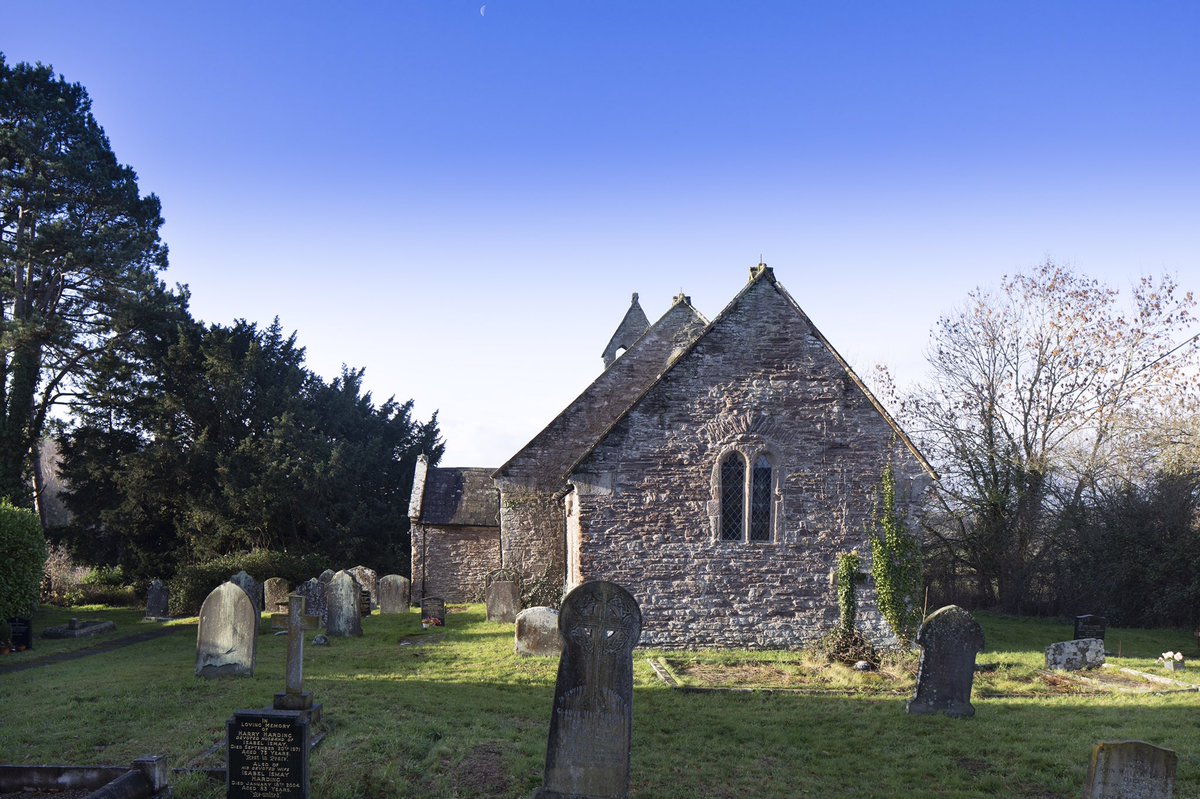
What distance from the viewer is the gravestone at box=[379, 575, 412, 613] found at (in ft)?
79.4

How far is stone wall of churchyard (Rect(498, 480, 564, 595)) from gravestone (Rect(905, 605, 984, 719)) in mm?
12098

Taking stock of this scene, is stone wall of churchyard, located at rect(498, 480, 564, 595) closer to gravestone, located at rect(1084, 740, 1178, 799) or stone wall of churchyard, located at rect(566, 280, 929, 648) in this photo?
stone wall of churchyard, located at rect(566, 280, 929, 648)

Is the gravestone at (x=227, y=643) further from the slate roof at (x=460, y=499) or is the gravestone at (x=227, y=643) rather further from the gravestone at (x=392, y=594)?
the slate roof at (x=460, y=499)

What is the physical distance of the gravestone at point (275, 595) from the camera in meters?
25.2

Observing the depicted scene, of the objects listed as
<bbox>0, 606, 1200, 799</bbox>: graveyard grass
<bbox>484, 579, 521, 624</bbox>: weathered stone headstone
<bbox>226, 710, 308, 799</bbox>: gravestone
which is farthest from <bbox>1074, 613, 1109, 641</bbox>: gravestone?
<bbox>226, 710, 308, 799</bbox>: gravestone

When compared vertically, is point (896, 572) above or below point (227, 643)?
above

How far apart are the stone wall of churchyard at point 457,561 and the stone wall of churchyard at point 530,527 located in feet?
17.9

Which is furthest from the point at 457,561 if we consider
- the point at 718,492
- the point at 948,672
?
the point at 948,672

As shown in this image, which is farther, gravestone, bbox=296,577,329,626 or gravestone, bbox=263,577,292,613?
gravestone, bbox=263,577,292,613

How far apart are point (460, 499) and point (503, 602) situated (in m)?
8.32

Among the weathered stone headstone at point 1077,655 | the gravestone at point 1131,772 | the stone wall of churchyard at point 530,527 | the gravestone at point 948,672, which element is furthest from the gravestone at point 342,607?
the gravestone at point 1131,772

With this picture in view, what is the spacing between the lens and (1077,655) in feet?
48.0

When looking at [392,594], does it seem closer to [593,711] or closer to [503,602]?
[503,602]

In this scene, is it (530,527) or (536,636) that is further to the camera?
(530,527)
